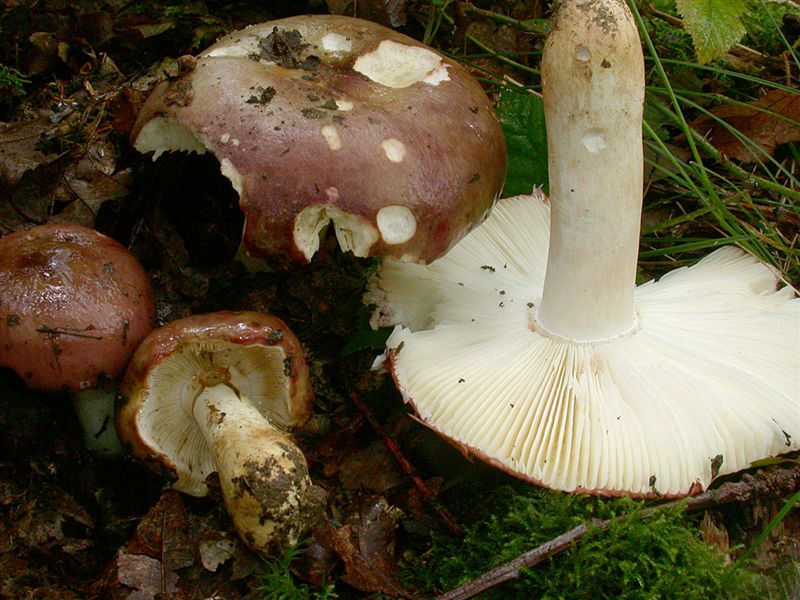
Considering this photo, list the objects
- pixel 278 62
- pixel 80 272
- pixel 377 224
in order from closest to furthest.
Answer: pixel 377 224 < pixel 80 272 < pixel 278 62

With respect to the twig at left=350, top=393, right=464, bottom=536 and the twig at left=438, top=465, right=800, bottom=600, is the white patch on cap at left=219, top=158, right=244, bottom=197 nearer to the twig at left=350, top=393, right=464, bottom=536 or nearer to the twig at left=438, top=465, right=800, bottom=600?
the twig at left=350, top=393, right=464, bottom=536

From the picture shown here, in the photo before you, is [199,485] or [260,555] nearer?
[260,555]

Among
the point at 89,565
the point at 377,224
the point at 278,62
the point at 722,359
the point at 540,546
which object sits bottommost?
the point at 89,565

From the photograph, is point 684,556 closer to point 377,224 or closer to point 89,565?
point 377,224

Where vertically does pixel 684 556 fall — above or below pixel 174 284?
above

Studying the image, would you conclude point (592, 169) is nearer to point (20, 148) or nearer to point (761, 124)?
point (761, 124)

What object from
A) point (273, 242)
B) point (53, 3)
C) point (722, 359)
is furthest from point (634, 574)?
point (53, 3)

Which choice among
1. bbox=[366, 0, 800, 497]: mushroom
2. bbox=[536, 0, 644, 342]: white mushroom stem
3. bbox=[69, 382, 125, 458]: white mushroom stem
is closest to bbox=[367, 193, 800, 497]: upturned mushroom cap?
bbox=[366, 0, 800, 497]: mushroom

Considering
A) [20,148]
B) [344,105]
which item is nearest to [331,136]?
[344,105]
